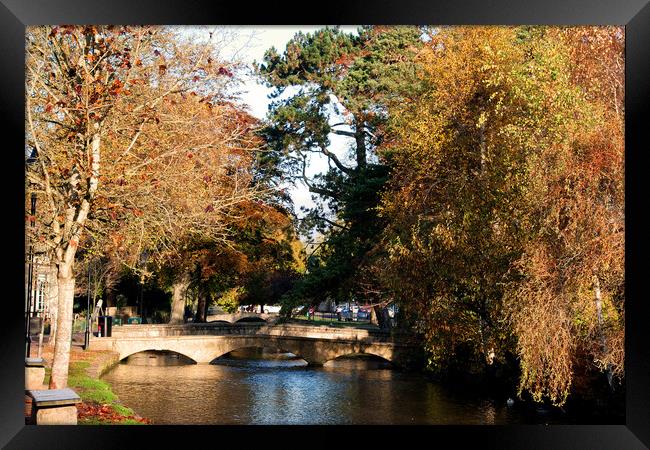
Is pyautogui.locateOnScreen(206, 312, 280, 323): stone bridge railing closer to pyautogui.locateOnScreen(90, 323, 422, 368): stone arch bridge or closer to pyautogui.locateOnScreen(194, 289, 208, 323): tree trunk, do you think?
pyautogui.locateOnScreen(194, 289, 208, 323): tree trunk

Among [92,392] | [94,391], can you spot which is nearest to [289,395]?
[94,391]

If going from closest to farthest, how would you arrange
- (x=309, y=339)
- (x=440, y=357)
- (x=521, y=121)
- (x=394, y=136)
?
(x=521, y=121), (x=440, y=357), (x=394, y=136), (x=309, y=339)

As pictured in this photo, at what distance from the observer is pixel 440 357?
1750cm

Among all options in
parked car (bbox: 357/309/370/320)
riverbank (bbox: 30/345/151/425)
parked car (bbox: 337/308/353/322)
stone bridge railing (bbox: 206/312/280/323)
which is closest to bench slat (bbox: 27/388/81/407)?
riverbank (bbox: 30/345/151/425)

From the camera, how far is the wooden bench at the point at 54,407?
9340 mm

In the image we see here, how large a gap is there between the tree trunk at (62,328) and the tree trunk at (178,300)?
17.4m

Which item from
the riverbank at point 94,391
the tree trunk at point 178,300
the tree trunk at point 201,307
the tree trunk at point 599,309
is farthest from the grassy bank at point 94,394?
the tree trunk at point 201,307

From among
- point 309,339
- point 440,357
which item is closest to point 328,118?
point 309,339

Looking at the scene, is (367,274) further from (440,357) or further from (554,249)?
(554,249)

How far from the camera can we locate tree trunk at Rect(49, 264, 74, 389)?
11.9 m

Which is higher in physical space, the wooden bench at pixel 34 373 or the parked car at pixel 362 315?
the wooden bench at pixel 34 373

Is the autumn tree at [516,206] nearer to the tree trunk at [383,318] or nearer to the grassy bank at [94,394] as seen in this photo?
the tree trunk at [383,318]

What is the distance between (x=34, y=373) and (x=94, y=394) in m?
2.62
